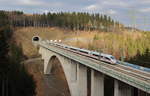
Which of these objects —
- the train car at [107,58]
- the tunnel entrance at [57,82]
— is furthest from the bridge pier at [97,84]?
the tunnel entrance at [57,82]

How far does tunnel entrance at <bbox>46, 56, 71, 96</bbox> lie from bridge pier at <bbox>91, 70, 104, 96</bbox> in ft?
103

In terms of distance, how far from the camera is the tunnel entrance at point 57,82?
6895 cm

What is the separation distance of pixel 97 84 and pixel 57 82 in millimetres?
42946

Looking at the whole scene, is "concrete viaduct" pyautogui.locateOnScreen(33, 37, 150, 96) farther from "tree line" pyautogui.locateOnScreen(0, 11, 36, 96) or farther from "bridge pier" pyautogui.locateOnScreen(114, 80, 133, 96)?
"tree line" pyautogui.locateOnScreen(0, 11, 36, 96)

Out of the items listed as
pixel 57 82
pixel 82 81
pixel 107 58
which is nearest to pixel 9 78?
pixel 82 81

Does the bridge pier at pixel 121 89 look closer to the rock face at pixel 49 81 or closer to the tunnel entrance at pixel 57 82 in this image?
the tunnel entrance at pixel 57 82

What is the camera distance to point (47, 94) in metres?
68.2

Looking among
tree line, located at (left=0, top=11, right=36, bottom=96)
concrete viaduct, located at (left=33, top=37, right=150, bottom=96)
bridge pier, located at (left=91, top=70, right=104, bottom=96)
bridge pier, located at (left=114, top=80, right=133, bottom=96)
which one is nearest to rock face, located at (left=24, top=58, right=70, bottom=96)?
concrete viaduct, located at (left=33, top=37, right=150, bottom=96)

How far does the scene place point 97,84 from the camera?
121ft

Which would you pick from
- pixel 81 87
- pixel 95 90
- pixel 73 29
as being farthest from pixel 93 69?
pixel 73 29

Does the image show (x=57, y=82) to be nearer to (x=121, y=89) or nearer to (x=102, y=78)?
(x=102, y=78)

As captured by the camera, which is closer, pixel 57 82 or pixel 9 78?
pixel 9 78

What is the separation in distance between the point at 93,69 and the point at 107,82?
42.1 ft

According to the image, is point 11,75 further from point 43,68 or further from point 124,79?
point 43,68
